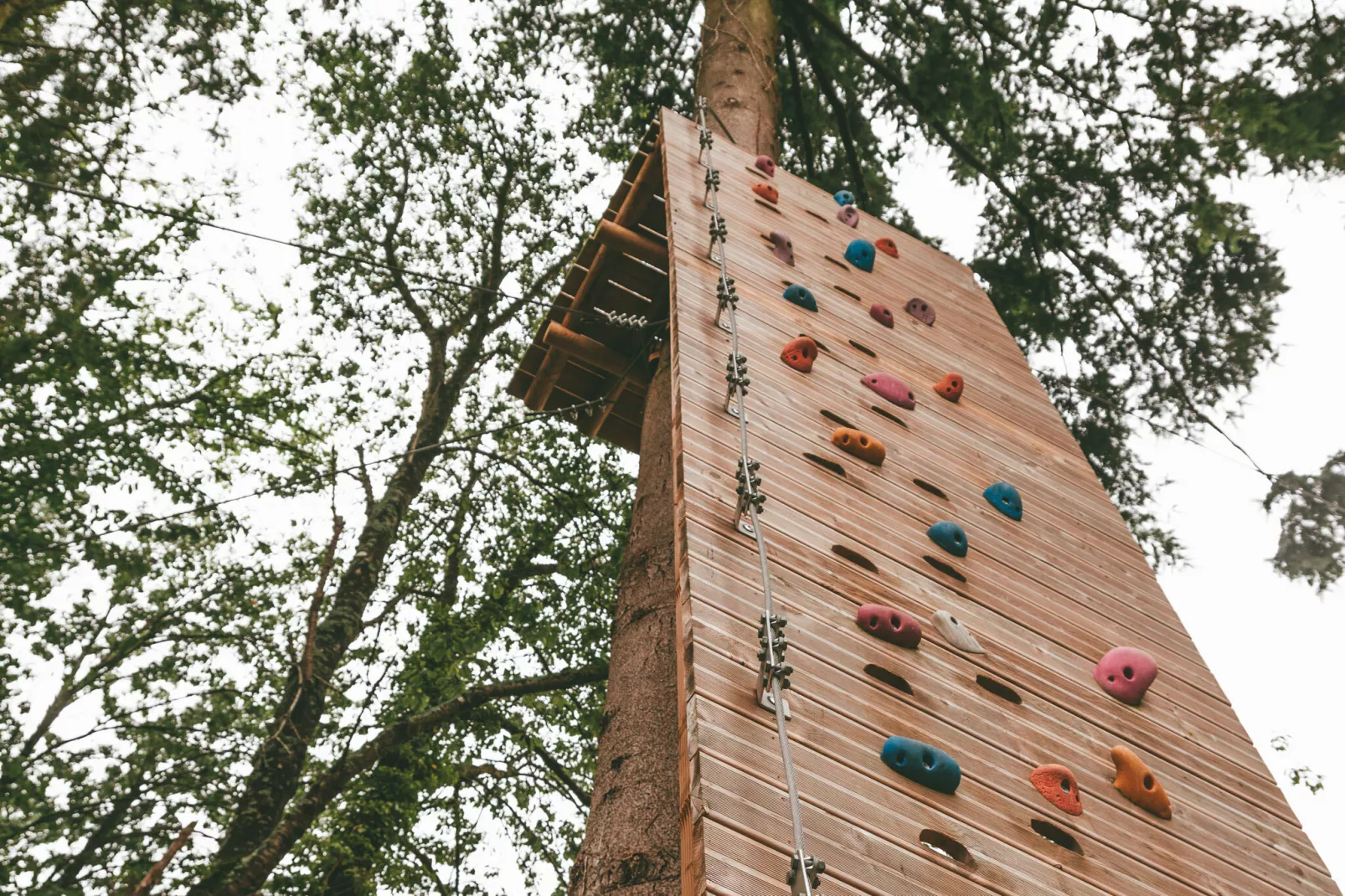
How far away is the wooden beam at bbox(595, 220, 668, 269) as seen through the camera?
4.57m

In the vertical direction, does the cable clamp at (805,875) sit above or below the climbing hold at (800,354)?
below

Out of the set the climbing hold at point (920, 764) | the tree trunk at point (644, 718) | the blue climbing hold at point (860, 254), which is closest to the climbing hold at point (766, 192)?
the blue climbing hold at point (860, 254)

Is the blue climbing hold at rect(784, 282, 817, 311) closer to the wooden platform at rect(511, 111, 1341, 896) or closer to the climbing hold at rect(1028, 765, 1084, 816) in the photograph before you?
the wooden platform at rect(511, 111, 1341, 896)

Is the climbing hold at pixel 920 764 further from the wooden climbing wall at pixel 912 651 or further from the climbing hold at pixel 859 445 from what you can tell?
the climbing hold at pixel 859 445

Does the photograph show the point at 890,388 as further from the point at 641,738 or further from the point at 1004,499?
the point at 641,738

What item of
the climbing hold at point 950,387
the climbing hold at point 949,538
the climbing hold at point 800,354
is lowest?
the climbing hold at point 949,538

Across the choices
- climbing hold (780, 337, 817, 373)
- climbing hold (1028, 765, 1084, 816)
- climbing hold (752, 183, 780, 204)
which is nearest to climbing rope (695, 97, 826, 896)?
climbing hold (780, 337, 817, 373)

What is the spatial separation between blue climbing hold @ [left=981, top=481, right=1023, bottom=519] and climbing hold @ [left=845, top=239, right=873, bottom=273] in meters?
1.71

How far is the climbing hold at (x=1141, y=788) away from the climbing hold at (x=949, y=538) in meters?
0.73

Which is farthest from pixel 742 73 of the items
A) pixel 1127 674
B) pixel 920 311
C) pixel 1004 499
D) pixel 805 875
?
pixel 805 875

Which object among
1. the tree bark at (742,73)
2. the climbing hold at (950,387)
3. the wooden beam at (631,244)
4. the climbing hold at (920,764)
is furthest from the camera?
the tree bark at (742,73)

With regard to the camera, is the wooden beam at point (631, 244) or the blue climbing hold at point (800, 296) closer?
the blue climbing hold at point (800, 296)

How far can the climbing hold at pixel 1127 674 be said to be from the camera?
2.42 metres

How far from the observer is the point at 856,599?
215 centimetres
